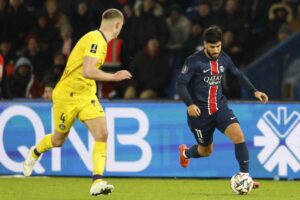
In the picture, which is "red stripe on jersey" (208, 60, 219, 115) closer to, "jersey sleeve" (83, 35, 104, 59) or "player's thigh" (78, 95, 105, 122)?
A: "player's thigh" (78, 95, 105, 122)

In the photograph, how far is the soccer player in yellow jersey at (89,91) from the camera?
→ 35.4 feet

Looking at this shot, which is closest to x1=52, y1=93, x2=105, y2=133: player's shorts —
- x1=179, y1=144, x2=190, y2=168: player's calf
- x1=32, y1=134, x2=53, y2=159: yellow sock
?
x1=32, y1=134, x2=53, y2=159: yellow sock

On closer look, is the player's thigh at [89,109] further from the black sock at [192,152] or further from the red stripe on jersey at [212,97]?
the black sock at [192,152]

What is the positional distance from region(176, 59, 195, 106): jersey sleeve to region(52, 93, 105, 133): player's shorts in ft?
3.16

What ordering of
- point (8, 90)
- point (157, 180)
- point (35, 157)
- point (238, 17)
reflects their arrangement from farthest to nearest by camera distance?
point (238, 17)
point (8, 90)
point (157, 180)
point (35, 157)

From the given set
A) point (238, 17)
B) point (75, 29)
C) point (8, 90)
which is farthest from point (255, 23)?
point (8, 90)

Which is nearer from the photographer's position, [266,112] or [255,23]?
[266,112]

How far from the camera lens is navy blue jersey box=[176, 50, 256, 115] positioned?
11.8 metres

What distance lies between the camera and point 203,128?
12.1 metres

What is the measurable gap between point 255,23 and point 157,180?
5422 millimetres

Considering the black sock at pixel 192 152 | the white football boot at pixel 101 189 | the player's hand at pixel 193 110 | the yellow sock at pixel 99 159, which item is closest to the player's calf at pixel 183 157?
the black sock at pixel 192 152

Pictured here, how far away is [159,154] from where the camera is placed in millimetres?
13914

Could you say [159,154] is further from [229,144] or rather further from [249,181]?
[249,181]

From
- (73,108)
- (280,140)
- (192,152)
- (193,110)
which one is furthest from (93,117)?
(280,140)
